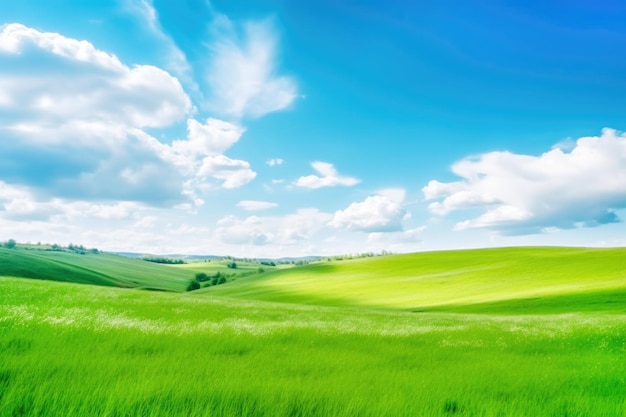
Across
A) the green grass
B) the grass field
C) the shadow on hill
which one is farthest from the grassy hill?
the green grass

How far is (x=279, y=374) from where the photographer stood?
6.60 metres

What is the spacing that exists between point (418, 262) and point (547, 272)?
39.8 metres

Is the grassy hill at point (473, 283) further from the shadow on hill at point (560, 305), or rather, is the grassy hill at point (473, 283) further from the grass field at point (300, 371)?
the grass field at point (300, 371)

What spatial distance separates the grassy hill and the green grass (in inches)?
1228

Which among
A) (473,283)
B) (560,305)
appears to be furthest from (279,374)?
(473,283)

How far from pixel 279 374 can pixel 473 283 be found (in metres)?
63.6

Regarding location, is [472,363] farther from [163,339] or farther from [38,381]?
[38,381]

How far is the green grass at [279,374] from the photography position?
4641 millimetres

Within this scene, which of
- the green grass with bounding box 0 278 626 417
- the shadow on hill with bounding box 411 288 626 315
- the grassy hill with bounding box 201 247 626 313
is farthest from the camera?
the grassy hill with bounding box 201 247 626 313

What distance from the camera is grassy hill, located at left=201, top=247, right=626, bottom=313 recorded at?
40.4 m

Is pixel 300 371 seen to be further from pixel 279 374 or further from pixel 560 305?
pixel 560 305

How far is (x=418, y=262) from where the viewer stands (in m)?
101

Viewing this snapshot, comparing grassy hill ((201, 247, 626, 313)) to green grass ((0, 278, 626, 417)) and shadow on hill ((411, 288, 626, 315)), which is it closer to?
shadow on hill ((411, 288, 626, 315))

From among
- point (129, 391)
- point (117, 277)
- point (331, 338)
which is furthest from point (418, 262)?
point (129, 391)
